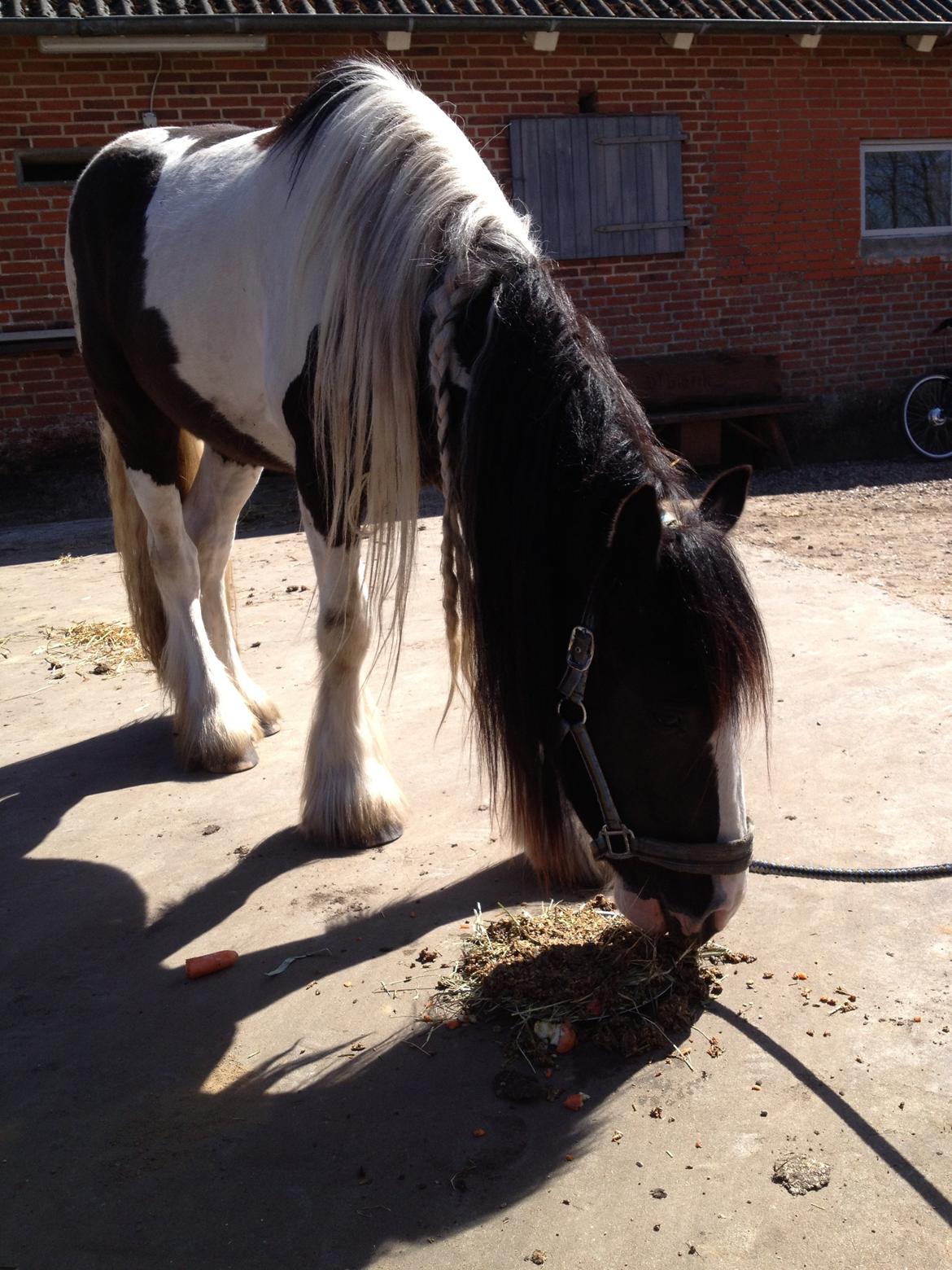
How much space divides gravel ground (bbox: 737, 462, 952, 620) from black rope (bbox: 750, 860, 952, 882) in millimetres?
2394

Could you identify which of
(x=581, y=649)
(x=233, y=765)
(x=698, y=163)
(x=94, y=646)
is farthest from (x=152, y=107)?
(x=581, y=649)

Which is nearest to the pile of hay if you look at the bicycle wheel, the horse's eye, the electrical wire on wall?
the horse's eye

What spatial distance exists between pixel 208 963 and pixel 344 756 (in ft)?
2.46

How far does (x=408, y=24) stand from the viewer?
7766mm

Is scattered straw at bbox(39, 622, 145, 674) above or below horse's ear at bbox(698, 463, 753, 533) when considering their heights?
below

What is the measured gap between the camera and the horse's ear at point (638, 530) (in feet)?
5.97

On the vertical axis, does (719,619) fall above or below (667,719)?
above

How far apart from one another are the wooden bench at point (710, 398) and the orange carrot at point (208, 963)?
6.62 metres

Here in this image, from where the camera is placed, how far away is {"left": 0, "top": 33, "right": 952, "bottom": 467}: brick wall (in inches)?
306

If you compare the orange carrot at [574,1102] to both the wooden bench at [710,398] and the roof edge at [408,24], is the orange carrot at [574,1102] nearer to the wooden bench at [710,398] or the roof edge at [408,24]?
the wooden bench at [710,398]

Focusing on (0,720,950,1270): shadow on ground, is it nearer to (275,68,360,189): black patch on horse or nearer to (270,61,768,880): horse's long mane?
(270,61,768,880): horse's long mane

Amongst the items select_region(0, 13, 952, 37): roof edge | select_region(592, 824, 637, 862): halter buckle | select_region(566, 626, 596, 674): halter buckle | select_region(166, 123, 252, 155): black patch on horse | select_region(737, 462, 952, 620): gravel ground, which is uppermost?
select_region(0, 13, 952, 37): roof edge

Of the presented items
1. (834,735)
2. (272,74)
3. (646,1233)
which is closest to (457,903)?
(646,1233)

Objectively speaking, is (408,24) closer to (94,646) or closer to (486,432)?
(94,646)
